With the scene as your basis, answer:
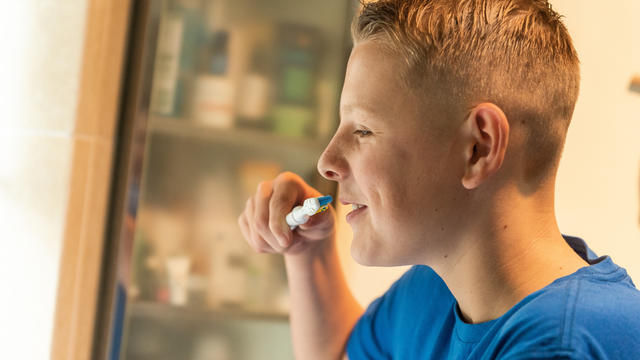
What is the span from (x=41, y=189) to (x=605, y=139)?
103 cm

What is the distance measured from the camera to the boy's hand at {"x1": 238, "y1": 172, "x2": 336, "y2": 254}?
769 mm

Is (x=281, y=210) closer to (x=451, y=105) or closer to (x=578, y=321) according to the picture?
(x=451, y=105)

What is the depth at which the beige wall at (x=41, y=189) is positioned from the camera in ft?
4.07

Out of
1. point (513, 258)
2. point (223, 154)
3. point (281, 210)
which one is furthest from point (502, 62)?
point (223, 154)

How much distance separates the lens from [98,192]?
129cm

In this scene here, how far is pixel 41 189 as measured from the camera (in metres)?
1.24

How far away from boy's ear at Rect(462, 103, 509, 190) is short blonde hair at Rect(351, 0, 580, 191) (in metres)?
0.02

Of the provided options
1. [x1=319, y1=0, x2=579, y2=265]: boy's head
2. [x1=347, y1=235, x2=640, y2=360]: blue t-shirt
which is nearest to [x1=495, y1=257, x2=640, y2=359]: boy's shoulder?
[x1=347, y1=235, x2=640, y2=360]: blue t-shirt

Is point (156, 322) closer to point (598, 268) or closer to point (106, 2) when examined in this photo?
point (106, 2)

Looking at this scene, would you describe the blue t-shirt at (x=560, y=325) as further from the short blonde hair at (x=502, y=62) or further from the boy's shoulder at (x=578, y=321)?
the short blonde hair at (x=502, y=62)

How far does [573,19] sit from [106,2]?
0.90m

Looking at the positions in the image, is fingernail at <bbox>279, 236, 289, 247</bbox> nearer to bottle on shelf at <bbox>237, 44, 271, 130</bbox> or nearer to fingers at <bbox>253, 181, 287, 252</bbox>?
fingers at <bbox>253, 181, 287, 252</bbox>

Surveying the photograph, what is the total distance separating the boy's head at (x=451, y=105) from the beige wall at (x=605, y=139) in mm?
256

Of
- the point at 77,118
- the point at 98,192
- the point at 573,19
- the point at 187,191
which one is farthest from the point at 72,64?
the point at 573,19
